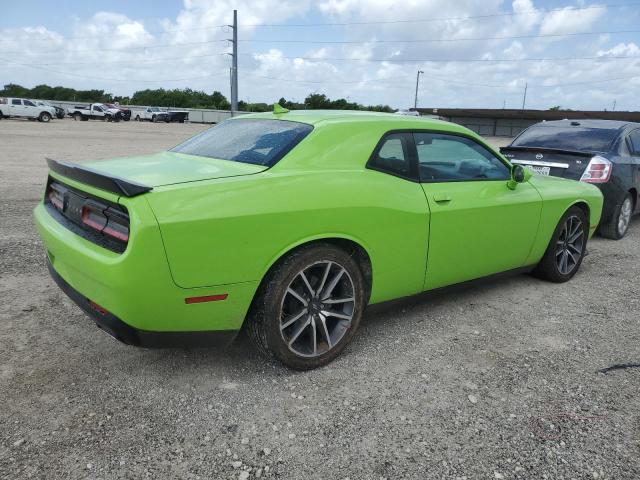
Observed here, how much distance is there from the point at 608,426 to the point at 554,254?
7.42 feet

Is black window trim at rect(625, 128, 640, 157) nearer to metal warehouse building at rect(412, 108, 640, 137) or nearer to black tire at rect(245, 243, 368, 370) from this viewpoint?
black tire at rect(245, 243, 368, 370)

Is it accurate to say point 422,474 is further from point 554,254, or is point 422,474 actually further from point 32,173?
point 32,173

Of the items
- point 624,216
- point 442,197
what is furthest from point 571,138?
point 442,197

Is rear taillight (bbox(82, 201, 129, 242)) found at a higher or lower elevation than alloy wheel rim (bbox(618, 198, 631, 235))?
higher

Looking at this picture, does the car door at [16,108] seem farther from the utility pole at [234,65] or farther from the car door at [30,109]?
the utility pole at [234,65]

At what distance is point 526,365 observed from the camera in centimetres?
315

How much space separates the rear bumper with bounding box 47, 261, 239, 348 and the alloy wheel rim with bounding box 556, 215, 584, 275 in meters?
3.34

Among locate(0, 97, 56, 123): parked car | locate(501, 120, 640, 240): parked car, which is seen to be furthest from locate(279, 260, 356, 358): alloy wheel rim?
locate(0, 97, 56, 123): parked car

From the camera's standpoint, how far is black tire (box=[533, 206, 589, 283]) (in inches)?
178

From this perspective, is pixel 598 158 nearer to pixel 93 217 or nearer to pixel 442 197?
pixel 442 197

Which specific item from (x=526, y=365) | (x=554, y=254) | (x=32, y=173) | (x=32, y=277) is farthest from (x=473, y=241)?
(x=32, y=173)

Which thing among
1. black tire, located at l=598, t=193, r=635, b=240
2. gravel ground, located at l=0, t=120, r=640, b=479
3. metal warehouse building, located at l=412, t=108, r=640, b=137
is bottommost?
gravel ground, located at l=0, t=120, r=640, b=479

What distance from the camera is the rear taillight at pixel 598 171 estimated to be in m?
6.20

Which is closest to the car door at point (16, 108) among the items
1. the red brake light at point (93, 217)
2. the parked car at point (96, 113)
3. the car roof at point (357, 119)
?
the parked car at point (96, 113)
